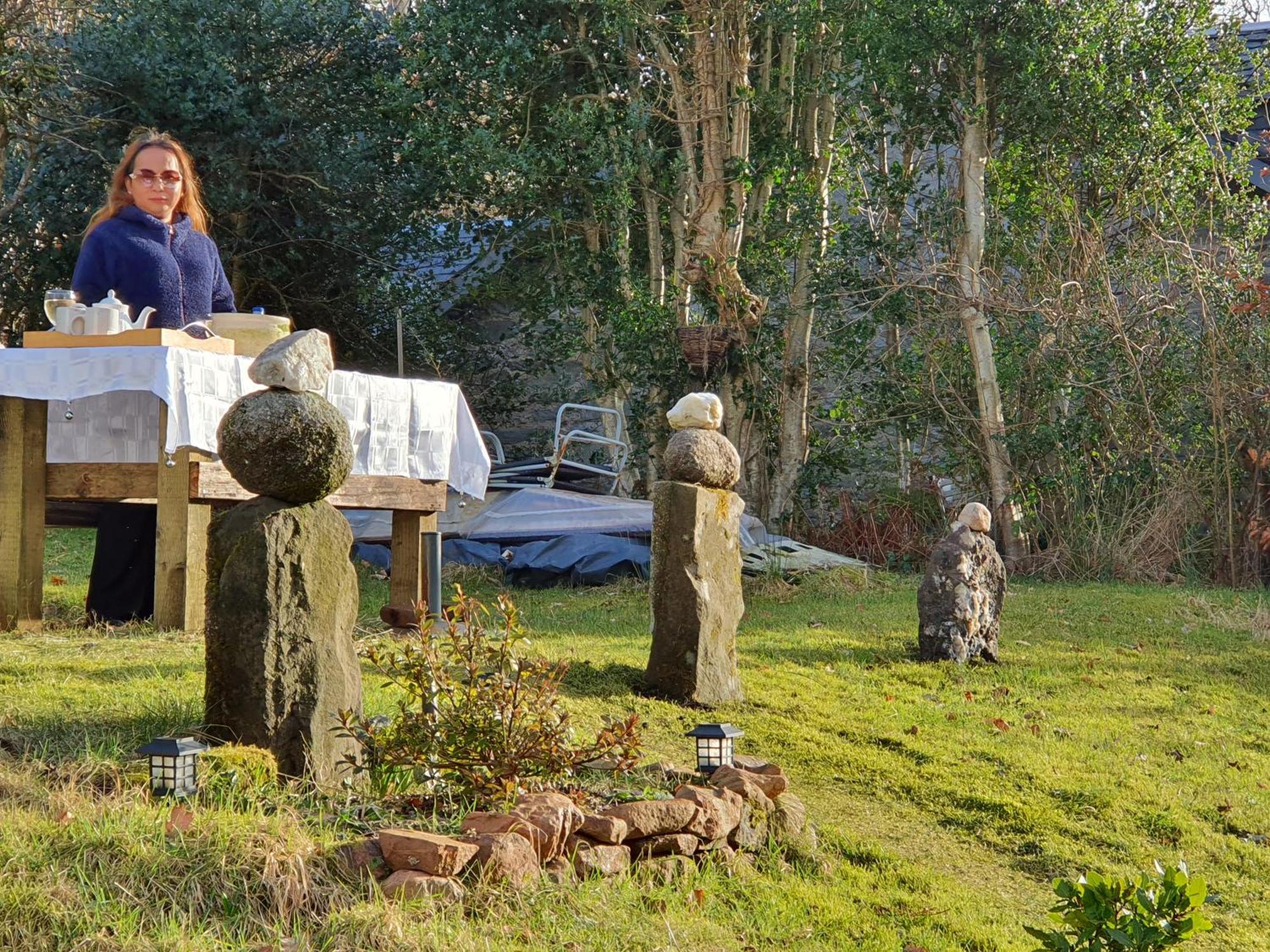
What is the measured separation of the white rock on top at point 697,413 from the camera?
6.24 meters

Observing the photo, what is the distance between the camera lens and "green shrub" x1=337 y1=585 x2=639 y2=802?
13.3ft

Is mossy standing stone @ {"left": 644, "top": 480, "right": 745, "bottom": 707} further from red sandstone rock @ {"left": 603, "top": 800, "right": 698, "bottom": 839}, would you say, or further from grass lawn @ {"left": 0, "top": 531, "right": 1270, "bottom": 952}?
red sandstone rock @ {"left": 603, "top": 800, "right": 698, "bottom": 839}

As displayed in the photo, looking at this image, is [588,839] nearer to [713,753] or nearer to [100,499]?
[713,753]

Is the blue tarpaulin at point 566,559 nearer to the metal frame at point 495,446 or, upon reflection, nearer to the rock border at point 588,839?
the metal frame at point 495,446

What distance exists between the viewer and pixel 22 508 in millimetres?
5910

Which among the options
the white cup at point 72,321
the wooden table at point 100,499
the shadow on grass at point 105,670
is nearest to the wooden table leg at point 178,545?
the wooden table at point 100,499

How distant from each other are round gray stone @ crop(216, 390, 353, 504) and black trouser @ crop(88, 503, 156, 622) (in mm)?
2502

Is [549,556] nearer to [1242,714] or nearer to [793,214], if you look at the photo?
[793,214]

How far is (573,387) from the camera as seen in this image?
650 inches

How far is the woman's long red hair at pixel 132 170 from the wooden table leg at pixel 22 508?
1.01 m

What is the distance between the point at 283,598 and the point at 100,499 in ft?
8.42

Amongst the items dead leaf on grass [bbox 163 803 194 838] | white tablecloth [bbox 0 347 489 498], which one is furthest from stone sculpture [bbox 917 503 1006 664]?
dead leaf on grass [bbox 163 803 194 838]

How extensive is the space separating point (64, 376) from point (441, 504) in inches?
81.4

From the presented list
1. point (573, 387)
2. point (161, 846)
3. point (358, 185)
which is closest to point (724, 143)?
point (358, 185)
